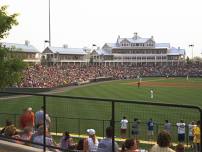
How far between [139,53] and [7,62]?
478 feet

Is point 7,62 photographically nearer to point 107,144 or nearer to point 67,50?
point 107,144

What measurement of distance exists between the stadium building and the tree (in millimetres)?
142638

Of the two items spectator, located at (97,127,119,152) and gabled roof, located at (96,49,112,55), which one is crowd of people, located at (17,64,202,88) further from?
spectator, located at (97,127,119,152)

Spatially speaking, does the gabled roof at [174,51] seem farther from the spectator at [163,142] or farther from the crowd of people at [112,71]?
the spectator at [163,142]

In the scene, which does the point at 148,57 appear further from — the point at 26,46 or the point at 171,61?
the point at 26,46

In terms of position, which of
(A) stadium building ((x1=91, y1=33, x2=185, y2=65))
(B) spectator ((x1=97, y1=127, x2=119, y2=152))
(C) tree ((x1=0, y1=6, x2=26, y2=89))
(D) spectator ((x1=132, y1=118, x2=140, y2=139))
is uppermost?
(A) stadium building ((x1=91, y1=33, x2=185, y2=65))

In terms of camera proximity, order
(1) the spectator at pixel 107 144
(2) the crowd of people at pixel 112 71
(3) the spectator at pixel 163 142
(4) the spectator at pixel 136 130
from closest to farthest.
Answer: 1. (3) the spectator at pixel 163 142
2. (1) the spectator at pixel 107 144
3. (4) the spectator at pixel 136 130
4. (2) the crowd of people at pixel 112 71

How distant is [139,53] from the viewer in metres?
160

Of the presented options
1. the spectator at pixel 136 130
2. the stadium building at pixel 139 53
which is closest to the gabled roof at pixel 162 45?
the stadium building at pixel 139 53

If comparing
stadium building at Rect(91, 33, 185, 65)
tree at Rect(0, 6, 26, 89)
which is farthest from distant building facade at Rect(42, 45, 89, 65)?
tree at Rect(0, 6, 26, 89)

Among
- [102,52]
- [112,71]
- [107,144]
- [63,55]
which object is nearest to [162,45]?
[102,52]

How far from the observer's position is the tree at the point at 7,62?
1510 centimetres

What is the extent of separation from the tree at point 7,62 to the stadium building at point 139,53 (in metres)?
143

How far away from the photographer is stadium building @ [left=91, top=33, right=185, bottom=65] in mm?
159875
